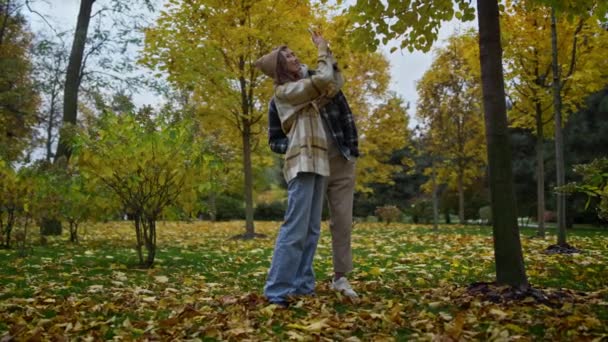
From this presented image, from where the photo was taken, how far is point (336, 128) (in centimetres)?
400

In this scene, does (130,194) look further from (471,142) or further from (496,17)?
(471,142)

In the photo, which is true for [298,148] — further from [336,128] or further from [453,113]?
[453,113]

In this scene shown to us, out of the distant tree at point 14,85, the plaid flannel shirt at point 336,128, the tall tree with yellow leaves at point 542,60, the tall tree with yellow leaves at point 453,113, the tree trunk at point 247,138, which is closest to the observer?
the plaid flannel shirt at point 336,128

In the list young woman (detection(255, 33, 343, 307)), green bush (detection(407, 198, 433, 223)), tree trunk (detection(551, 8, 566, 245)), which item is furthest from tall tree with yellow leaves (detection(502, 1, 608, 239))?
green bush (detection(407, 198, 433, 223))

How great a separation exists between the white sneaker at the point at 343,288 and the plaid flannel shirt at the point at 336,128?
3.24ft

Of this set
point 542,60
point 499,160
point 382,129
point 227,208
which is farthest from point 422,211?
point 499,160

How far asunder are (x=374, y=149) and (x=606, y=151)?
796cm

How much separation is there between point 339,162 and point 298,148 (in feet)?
1.50

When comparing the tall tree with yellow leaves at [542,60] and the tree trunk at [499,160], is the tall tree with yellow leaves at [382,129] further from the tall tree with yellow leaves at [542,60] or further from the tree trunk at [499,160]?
the tree trunk at [499,160]

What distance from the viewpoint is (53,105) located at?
2744 centimetres

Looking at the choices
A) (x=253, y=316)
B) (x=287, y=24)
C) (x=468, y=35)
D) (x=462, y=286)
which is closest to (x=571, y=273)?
(x=462, y=286)

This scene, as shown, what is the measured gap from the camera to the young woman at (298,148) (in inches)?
144

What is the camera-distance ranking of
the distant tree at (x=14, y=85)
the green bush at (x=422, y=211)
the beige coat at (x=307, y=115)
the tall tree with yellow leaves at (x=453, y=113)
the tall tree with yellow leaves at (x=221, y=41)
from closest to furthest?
the beige coat at (x=307, y=115) < the tall tree with yellow leaves at (x=221, y=41) < the distant tree at (x=14, y=85) < the tall tree with yellow leaves at (x=453, y=113) < the green bush at (x=422, y=211)

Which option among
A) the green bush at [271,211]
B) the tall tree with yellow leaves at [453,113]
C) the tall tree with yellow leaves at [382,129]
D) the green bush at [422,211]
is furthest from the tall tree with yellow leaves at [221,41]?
Answer: the green bush at [271,211]
